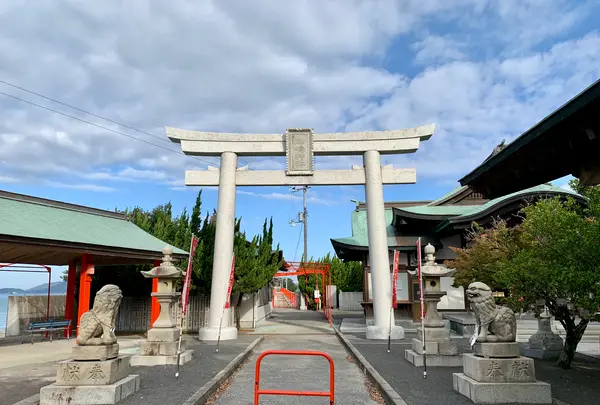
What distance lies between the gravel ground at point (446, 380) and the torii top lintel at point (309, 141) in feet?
26.6

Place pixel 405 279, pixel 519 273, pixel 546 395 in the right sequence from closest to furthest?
pixel 546 395 < pixel 519 273 < pixel 405 279

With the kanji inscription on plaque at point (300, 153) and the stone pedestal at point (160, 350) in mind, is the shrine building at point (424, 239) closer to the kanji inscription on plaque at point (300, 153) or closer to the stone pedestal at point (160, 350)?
the kanji inscription on plaque at point (300, 153)

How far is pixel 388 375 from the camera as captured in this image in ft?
29.5

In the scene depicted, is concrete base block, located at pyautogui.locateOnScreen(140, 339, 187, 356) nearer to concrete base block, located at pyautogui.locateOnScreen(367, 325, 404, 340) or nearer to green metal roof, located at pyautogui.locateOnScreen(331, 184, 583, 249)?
concrete base block, located at pyautogui.locateOnScreen(367, 325, 404, 340)

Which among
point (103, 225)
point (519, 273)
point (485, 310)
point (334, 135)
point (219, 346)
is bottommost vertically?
point (219, 346)

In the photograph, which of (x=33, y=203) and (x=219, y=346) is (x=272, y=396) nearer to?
(x=219, y=346)

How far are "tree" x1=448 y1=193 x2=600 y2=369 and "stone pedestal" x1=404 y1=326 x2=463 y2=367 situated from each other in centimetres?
196

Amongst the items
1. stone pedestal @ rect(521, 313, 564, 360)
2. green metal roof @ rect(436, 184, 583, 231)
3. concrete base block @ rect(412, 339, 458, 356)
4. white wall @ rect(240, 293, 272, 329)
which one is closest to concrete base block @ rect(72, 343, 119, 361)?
concrete base block @ rect(412, 339, 458, 356)

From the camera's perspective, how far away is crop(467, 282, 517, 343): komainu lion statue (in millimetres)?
7070

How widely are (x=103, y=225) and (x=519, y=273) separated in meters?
14.3

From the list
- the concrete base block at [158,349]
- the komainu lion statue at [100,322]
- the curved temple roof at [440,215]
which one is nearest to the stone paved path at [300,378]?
the concrete base block at [158,349]

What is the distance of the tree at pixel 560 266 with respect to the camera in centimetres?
642

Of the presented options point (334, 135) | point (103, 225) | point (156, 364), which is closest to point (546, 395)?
point (156, 364)

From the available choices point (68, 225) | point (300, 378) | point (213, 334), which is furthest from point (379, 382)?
point (68, 225)
